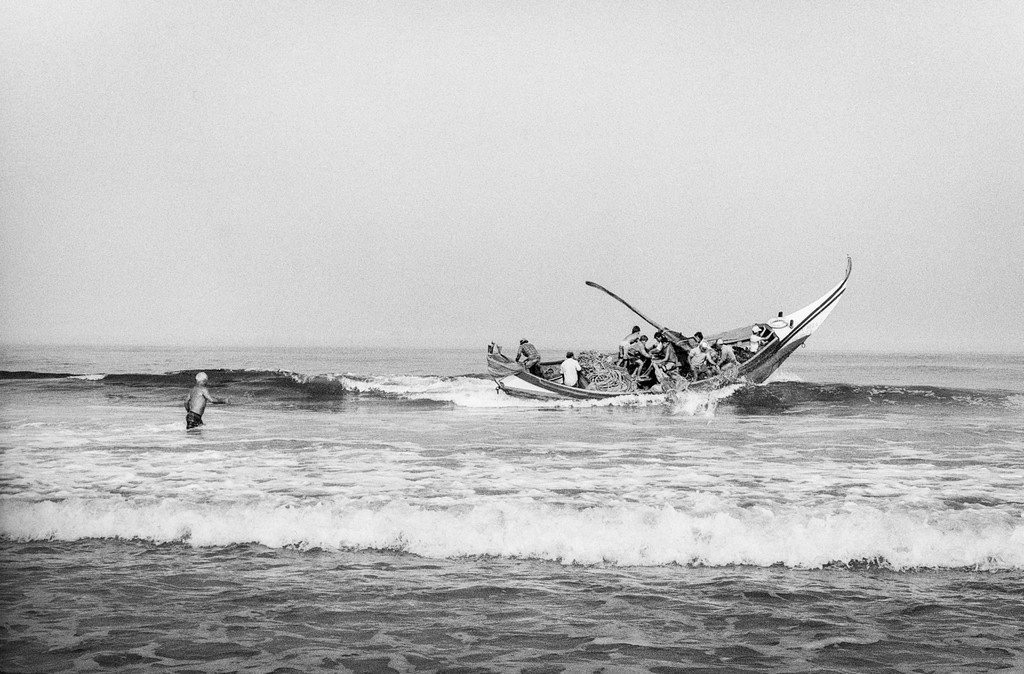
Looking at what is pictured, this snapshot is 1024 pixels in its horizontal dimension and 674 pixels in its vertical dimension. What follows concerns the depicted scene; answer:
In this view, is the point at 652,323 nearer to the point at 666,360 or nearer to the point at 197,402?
the point at 666,360

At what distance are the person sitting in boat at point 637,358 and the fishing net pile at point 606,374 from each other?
2.8 inches

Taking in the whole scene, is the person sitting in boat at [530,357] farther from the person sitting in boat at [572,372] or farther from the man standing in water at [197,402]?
the man standing in water at [197,402]

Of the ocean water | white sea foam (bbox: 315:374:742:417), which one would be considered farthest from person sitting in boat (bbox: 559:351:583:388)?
the ocean water

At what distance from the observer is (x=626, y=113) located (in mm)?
4324

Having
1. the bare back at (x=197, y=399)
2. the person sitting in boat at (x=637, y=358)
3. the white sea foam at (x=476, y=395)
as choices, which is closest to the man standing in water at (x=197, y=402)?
the bare back at (x=197, y=399)

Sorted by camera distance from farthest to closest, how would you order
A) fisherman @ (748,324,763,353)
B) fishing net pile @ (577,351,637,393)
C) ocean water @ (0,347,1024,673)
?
fishing net pile @ (577,351,637,393)
fisherman @ (748,324,763,353)
ocean water @ (0,347,1024,673)

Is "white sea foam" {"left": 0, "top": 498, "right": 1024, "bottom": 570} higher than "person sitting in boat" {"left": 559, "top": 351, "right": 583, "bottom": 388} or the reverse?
the reverse

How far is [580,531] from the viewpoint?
3141 millimetres

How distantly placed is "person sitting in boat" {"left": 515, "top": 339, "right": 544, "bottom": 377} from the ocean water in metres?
0.49

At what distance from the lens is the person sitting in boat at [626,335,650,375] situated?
20.4ft

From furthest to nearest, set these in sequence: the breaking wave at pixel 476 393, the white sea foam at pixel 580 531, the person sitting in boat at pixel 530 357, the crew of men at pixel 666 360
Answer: the crew of men at pixel 666 360 < the person sitting in boat at pixel 530 357 < the breaking wave at pixel 476 393 < the white sea foam at pixel 580 531

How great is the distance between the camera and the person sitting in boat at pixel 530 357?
Result: 18.8ft

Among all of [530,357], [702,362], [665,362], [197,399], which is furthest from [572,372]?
[197,399]

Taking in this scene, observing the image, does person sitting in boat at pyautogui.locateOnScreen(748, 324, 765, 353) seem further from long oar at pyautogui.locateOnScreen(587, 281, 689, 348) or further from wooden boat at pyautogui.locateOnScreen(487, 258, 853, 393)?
long oar at pyautogui.locateOnScreen(587, 281, 689, 348)
